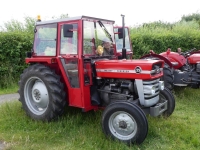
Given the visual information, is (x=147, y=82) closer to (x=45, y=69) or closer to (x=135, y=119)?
(x=135, y=119)

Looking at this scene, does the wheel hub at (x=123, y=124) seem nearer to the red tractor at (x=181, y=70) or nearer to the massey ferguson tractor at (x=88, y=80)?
the massey ferguson tractor at (x=88, y=80)

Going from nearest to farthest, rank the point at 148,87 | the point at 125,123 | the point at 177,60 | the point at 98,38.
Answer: the point at 125,123 < the point at 148,87 < the point at 98,38 < the point at 177,60

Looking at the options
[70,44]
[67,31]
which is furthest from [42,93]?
[67,31]

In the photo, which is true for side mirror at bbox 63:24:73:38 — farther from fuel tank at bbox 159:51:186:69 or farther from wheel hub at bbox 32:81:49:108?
Answer: fuel tank at bbox 159:51:186:69

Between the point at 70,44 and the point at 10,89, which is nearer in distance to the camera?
the point at 70,44

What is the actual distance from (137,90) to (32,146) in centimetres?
194

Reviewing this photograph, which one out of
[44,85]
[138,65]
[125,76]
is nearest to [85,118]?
[44,85]

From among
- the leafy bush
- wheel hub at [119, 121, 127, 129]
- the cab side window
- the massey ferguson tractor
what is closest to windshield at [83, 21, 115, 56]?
the massey ferguson tractor

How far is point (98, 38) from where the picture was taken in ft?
15.5

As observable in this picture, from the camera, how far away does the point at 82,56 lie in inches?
168

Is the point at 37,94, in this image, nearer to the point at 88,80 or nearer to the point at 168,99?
the point at 88,80

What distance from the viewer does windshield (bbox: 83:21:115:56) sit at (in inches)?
177

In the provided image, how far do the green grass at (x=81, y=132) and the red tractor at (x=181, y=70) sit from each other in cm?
121

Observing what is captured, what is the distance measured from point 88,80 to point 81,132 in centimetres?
93
